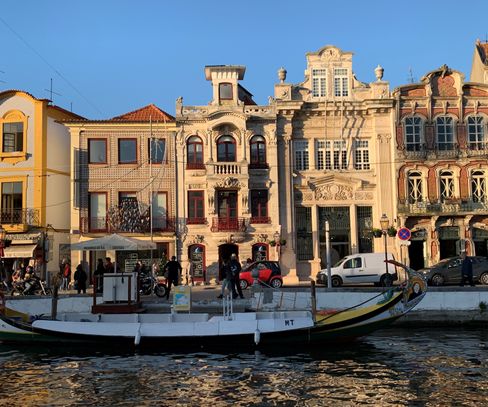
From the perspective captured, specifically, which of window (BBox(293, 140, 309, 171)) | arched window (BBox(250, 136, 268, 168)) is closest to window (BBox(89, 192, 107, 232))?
arched window (BBox(250, 136, 268, 168))

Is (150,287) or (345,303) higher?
(150,287)

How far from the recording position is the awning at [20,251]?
120ft

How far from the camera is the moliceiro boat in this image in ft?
58.7

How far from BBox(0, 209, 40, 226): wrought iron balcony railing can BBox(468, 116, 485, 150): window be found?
2851 centimetres

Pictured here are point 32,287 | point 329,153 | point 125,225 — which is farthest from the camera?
point 329,153

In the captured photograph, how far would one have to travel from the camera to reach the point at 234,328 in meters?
17.9

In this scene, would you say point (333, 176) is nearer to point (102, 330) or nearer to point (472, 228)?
point (472, 228)

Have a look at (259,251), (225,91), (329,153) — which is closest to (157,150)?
(225,91)

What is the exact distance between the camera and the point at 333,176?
39.2m

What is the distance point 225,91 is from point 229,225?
8930mm

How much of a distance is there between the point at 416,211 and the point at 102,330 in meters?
25.2

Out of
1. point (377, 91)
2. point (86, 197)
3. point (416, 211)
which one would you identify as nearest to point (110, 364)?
point (86, 197)

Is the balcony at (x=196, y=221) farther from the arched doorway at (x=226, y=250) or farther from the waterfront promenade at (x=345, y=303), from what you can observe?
the waterfront promenade at (x=345, y=303)

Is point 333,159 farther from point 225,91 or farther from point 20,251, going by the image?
point 20,251
